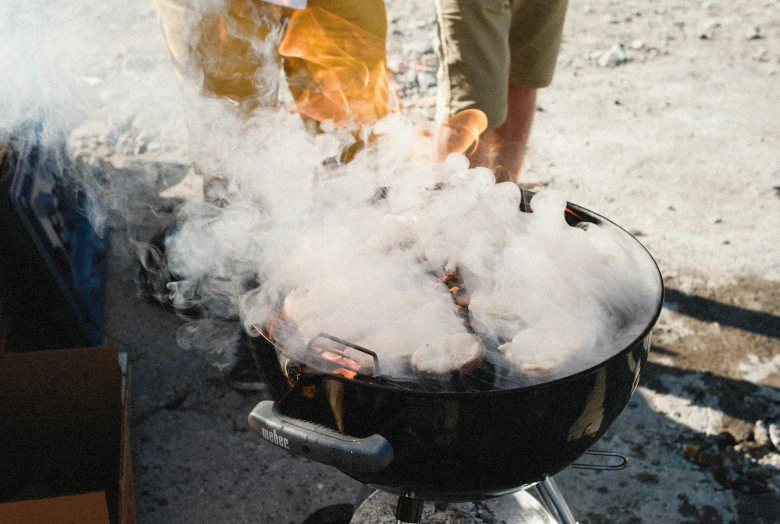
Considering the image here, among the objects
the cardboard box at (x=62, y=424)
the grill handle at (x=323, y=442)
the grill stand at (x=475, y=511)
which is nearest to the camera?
the grill handle at (x=323, y=442)

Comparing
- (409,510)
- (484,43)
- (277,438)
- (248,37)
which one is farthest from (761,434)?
(248,37)

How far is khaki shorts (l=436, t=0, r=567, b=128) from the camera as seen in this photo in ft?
8.38

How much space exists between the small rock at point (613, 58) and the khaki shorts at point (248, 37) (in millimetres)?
3542

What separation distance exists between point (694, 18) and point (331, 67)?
17.0ft

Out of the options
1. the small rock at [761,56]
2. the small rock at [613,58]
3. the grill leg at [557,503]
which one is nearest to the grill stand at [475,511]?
the grill leg at [557,503]

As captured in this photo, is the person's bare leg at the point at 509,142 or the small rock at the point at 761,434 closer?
the small rock at the point at 761,434

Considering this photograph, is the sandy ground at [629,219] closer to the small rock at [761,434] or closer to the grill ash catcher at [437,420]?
the small rock at [761,434]

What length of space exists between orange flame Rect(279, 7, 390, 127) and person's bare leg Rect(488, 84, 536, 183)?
2.36 feet

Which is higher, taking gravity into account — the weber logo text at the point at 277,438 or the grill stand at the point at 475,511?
the weber logo text at the point at 277,438

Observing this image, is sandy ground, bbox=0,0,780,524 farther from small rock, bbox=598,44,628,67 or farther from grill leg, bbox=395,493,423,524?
grill leg, bbox=395,493,423,524

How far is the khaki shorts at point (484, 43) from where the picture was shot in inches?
101

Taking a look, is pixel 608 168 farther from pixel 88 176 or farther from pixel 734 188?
pixel 88 176

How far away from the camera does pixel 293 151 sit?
242 cm

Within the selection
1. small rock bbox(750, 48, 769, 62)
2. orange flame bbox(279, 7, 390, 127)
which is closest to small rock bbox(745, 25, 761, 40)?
small rock bbox(750, 48, 769, 62)
